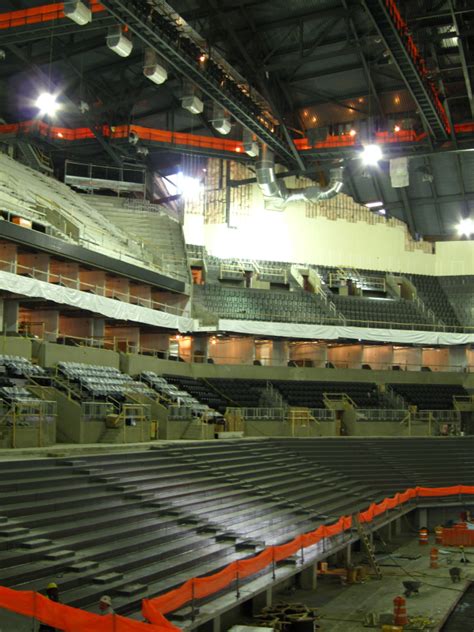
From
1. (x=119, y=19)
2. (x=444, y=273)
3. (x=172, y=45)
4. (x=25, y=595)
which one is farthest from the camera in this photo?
(x=444, y=273)

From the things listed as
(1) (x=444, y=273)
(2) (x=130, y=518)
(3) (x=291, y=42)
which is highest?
(3) (x=291, y=42)

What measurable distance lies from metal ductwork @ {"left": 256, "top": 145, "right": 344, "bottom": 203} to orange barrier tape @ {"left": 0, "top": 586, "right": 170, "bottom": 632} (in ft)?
96.5

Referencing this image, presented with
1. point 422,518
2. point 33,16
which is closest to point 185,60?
point 33,16

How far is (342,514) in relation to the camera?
66.5 ft

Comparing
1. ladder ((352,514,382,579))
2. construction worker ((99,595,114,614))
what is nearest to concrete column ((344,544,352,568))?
ladder ((352,514,382,579))

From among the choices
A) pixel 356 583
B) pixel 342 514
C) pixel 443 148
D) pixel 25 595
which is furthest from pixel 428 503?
pixel 25 595

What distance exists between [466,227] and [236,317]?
49.3ft

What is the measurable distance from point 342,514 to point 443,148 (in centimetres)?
1900

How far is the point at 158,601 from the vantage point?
10.2 m

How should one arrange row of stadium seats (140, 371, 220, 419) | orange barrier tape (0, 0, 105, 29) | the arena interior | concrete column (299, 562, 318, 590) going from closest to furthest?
the arena interior < concrete column (299, 562, 318, 590) < orange barrier tape (0, 0, 105, 29) < row of stadium seats (140, 371, 220, 419)

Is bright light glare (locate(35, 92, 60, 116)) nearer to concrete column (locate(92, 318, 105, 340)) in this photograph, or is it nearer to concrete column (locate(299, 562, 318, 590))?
concrete column (locate(92, 318, 105, 340))

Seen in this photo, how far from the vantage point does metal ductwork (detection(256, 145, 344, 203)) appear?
36625 mm

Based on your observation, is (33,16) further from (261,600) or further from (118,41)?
(261,600)

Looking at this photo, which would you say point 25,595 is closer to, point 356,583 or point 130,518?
point 130,518
